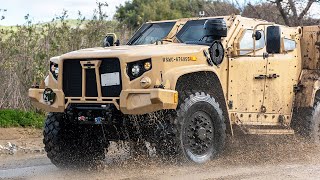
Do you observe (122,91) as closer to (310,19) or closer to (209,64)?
(209,64)

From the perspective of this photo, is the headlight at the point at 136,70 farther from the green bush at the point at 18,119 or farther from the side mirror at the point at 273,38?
the green bush at the point at 18,119

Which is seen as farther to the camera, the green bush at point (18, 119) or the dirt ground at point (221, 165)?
the green bush at point (18, 119)

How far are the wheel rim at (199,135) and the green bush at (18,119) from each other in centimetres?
566

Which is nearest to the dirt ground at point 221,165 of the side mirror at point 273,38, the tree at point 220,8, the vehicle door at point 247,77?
the vehicle door at point 247,77

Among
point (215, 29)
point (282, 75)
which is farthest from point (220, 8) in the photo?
point (215, 29)

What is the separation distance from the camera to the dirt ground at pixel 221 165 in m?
8.69

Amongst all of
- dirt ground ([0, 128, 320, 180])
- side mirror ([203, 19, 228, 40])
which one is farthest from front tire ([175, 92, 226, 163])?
side mirror ([203, 19, 228, 40])

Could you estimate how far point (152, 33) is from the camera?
11.0m

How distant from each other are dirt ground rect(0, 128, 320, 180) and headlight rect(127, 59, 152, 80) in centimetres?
116

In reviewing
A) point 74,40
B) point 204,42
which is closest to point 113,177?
point 204,42

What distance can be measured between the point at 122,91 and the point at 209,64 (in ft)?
4.81

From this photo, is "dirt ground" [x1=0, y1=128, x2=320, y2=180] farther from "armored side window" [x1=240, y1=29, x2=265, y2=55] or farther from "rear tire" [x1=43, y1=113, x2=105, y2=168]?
"armored side window" [x1=240, y1=29, x2=265, y2=55]

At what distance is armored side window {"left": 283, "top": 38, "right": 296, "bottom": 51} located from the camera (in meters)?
11.1

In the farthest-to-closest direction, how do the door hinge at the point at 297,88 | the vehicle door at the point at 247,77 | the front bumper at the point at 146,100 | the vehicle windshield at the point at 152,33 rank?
the door hinge at the point at 297,88 < the vehicle windshield at the point at 152,33 < the vehicle door at the point at 247,77 < the front bumper at the point at 146,100
